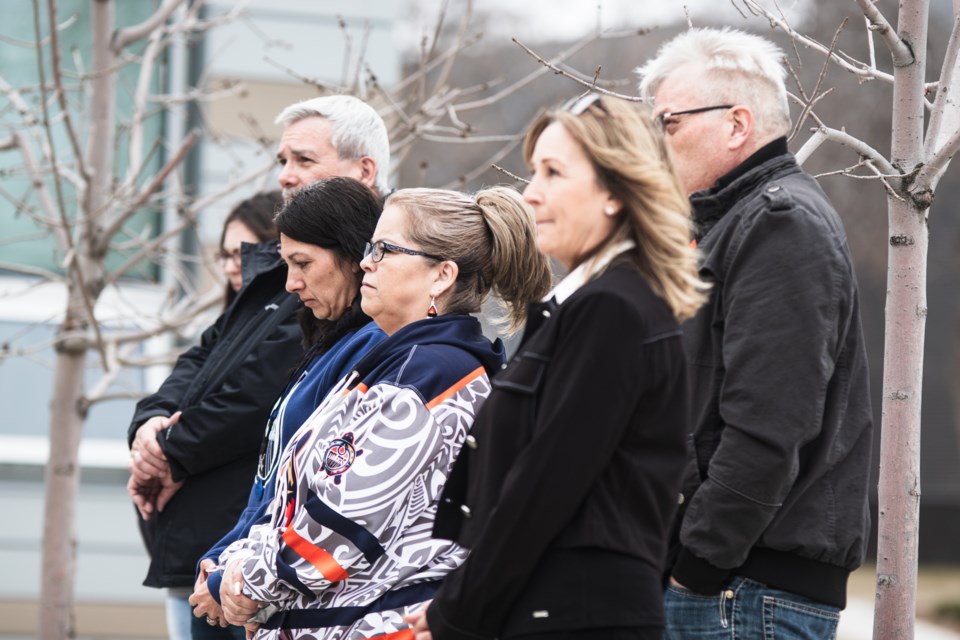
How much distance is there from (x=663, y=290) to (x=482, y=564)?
1.97 feet

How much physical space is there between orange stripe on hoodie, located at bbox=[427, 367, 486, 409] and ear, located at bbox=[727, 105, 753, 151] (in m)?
0.78

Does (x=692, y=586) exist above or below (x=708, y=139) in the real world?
below

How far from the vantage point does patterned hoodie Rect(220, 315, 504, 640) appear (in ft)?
8.61

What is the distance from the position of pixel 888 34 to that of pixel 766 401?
45.6 inches

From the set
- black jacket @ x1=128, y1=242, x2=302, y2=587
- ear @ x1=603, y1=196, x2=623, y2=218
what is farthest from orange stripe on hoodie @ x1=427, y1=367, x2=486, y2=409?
black jacket @ x1=128, y1=242, x2=302, y2=587

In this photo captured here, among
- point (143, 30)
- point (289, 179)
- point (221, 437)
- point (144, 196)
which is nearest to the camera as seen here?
point (221, 437)

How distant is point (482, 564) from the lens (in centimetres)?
217

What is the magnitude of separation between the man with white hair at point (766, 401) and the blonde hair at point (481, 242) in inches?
18.6

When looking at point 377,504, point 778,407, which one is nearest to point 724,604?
point 778,407

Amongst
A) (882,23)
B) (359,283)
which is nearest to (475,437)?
(359,283)

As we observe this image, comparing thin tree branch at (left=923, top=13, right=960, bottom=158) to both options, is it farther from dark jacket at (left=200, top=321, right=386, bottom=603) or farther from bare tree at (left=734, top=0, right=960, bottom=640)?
dark jacket at (left=200, top=321, right=386, bottom=603)

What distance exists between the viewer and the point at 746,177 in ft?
9.09

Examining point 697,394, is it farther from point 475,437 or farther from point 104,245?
point 104,245

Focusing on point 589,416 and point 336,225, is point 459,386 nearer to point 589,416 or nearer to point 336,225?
point 589,416
